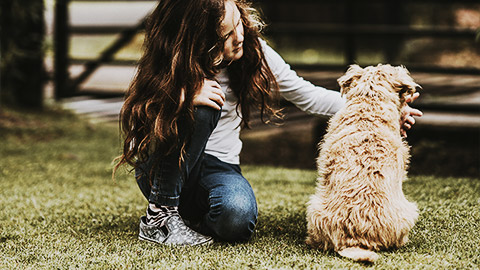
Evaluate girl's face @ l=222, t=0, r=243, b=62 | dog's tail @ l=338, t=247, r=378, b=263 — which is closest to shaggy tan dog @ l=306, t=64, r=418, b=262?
dog's tail @ l=338, t=247, r=378, b=263

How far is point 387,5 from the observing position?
9.53 meters

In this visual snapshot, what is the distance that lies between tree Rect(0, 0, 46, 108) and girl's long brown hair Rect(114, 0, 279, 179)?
5.24 metres

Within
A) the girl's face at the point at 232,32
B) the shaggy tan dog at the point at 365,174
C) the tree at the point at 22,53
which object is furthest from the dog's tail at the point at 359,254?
the tree at the point at 22,53

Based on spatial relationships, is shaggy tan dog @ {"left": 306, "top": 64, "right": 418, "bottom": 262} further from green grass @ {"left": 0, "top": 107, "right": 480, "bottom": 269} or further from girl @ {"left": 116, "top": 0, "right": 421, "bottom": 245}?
girl @ {"left": 116, "top": 0, "right": 421, "bottom": 245}

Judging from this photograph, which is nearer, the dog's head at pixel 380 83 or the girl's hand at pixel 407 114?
the dog's head at pixel 380 83

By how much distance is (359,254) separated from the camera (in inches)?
86.1

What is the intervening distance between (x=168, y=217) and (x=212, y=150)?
1.46ft

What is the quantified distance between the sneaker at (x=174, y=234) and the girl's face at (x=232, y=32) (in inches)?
32.6

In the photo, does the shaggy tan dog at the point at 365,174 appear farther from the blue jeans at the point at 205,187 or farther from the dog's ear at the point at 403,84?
the blue jeans at the point at 205,187

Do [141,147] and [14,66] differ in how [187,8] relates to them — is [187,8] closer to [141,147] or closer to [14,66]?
[141,147]

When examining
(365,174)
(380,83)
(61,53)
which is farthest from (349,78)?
(61,53)

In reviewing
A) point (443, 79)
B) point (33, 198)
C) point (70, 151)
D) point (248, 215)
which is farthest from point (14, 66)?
point (248, 215)

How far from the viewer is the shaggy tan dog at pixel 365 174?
2238mm

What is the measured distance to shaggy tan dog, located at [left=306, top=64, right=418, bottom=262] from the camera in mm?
2238
